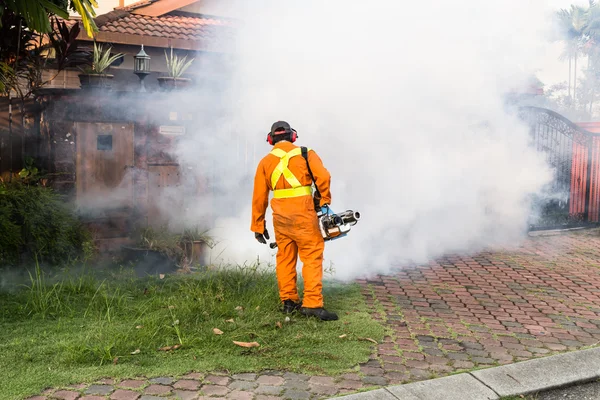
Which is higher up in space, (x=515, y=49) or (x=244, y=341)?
(x=515, y=49)

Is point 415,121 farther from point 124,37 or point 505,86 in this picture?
point 124,37

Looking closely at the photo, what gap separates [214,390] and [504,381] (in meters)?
1.76

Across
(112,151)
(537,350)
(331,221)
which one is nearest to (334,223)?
(331,221)

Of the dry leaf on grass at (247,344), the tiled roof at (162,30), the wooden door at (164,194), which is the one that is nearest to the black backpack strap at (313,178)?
the dry leaf on grass at (247,344)

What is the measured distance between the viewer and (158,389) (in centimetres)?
378

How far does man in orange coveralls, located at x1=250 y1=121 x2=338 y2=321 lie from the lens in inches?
207

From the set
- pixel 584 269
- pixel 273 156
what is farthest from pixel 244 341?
pixel 584 269

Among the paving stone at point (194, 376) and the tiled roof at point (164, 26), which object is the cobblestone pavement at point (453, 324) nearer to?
the paving stone at point (194, 376)

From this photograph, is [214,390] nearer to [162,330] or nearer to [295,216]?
[162,330]

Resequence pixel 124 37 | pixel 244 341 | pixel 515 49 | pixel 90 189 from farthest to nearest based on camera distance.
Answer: pixel 124 37 → pixel 515 49 → pixel 90 189 → pixel 244 341

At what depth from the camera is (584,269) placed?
7680 millimetres

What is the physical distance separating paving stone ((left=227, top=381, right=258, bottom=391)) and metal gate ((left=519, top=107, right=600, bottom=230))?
801 cm

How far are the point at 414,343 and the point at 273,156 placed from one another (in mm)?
1843

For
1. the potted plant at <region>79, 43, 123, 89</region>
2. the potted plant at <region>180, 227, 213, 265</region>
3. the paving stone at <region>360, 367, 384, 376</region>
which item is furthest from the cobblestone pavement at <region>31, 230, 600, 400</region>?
the potted plant at <region>79, 43, 123, 89</region>
